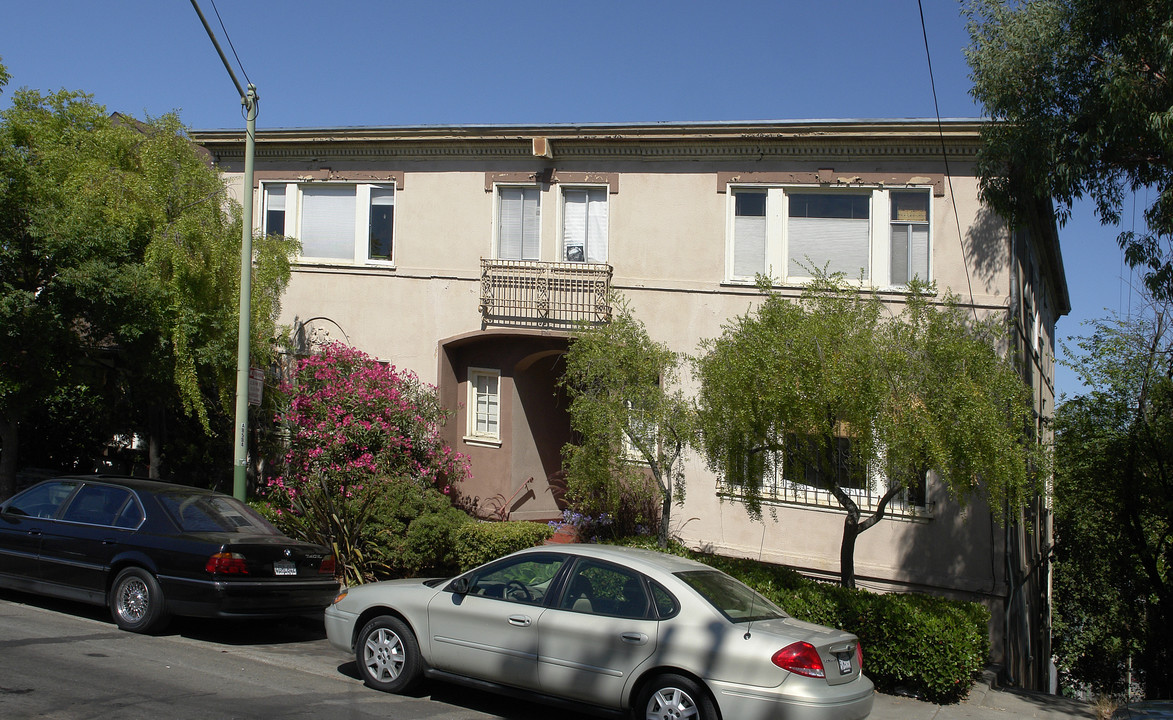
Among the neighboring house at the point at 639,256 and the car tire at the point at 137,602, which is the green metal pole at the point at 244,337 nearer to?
the car tire at the point at 137,602

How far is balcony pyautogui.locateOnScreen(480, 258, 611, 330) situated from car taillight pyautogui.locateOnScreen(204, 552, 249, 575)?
24.0 feet

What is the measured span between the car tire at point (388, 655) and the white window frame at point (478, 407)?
27.8ft

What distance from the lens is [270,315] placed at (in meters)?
15.3

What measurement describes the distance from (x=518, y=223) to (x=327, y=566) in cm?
782

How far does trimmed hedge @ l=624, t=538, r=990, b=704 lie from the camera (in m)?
9.23

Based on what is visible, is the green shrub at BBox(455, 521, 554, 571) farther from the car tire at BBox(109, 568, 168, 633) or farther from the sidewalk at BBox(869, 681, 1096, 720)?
the sidewalk at BBox(869, 681, 1096, 720)

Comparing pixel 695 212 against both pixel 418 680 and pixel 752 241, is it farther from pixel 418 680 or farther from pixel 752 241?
pixel 418 680

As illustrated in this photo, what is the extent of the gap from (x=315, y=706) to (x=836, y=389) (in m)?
5.39

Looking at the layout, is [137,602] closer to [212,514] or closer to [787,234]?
[212,514]

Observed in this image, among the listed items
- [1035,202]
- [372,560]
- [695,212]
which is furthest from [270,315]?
[1035,202]

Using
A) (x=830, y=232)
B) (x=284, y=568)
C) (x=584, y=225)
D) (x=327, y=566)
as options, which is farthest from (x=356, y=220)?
(x=284, y=568)

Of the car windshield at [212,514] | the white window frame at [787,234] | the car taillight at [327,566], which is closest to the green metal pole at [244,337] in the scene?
the car windshield at [212,514]

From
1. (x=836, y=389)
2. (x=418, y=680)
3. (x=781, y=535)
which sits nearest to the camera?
(x=418, y=680)

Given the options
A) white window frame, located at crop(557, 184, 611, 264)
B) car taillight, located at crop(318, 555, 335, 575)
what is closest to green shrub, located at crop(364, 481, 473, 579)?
car taillight, located at crop(318, 555, 335, 575)
